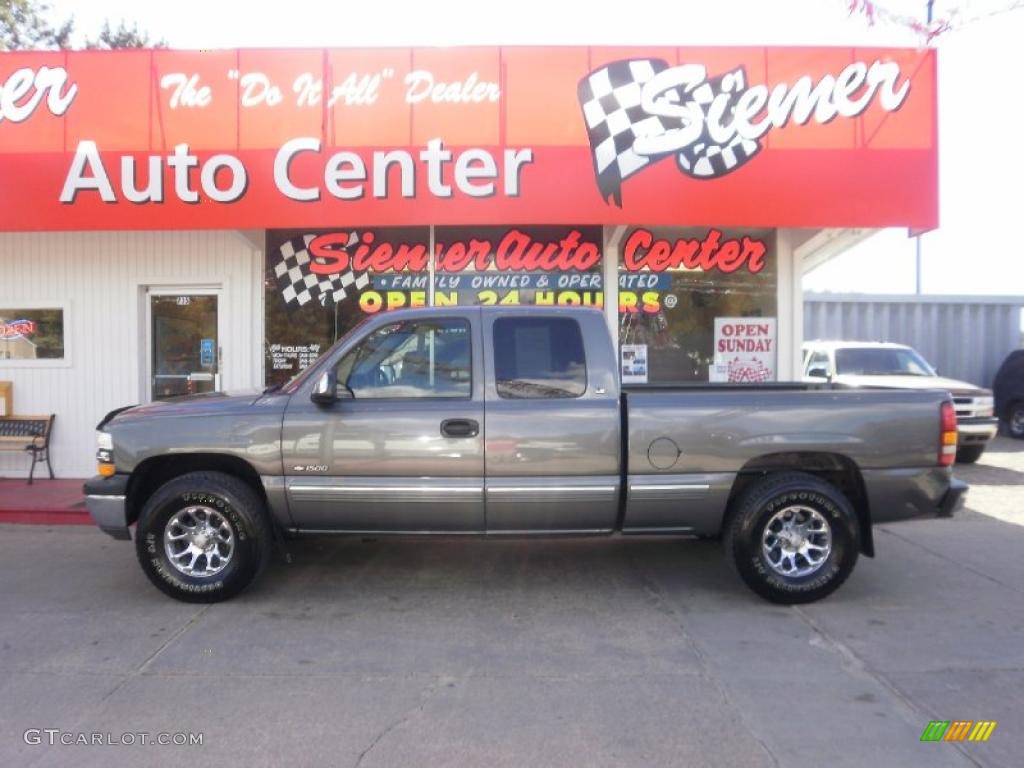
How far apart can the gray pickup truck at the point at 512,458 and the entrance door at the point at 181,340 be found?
4501 mm

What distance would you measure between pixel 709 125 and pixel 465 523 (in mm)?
5312

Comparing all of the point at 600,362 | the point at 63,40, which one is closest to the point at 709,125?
the point at 600,362

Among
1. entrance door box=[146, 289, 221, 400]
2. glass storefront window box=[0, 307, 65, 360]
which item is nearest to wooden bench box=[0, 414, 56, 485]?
glass storefront window box=[0, 307, 65, 360]

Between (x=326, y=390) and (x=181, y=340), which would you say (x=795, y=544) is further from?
(x=181, y=340)

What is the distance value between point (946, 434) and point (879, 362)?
7756mm

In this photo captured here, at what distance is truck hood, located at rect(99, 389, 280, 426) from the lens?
4.93 meters

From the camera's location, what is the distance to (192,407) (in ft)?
16.4

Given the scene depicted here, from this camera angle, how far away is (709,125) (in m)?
7.96

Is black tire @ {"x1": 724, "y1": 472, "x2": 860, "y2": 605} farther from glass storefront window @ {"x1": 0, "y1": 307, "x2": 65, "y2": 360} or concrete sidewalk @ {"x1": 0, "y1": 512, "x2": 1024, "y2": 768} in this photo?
glass storefront window @ {"x1": 0, "y1": 307, "x2": 65, "y2": 360}

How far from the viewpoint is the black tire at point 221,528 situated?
16.0ft

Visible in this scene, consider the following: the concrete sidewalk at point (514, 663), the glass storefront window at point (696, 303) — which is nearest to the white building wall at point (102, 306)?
the concrete sidewalk at point (514, 663)

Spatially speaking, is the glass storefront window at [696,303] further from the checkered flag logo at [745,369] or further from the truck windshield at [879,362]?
the truck windshield at [879,362]

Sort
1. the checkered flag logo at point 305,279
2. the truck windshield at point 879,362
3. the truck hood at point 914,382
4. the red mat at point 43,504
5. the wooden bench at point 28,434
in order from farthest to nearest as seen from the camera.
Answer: the truck windshield at point 879,362 < the truck hood at point 914,382 < the checkered flag logo at point 305,279 < the wooden bench at point 28,434 < the red mat at point 43,504

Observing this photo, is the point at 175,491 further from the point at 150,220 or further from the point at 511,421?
the point at 150,220
